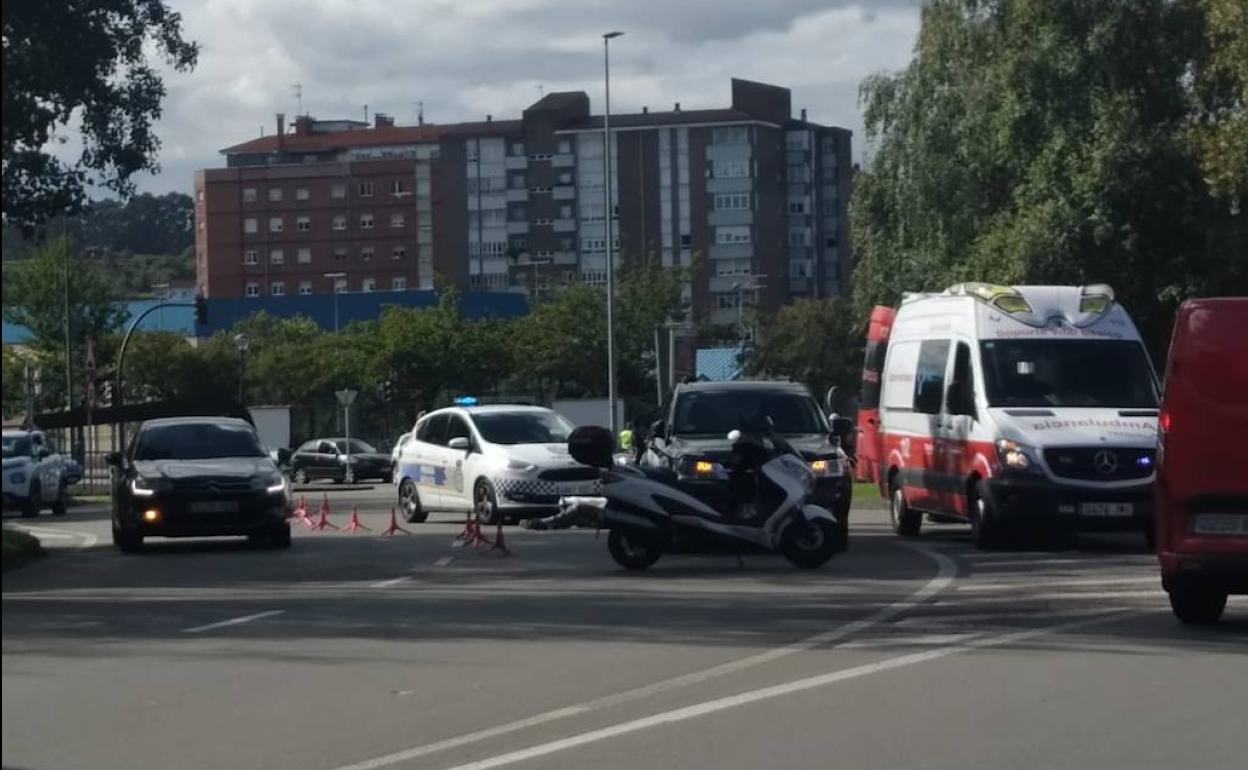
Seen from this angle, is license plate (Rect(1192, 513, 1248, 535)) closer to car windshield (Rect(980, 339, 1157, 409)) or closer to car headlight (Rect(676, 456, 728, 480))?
car headlight (Rect(676, 456, 728, 480))

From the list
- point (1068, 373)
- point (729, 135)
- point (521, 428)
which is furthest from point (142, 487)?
point (729, 135)

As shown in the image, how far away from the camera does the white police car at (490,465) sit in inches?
1079

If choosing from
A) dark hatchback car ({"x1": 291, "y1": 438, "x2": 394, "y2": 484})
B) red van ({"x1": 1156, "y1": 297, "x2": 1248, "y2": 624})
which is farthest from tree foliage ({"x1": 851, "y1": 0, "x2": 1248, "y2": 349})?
red van ({"x1": 1156, "y1": 297, "x2": 1248, "y2": 624})

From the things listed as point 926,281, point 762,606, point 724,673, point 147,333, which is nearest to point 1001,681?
point 724,673

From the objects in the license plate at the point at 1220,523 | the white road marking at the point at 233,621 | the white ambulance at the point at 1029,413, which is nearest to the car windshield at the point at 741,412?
the white ambulance at the point at 1029,413

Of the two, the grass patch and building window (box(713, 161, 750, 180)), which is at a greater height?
building window (box(713, 161, 750, 180))

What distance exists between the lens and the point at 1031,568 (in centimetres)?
1981

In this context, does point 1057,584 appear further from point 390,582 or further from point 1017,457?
point 390,582

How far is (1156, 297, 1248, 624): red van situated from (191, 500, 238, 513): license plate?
43.5ft

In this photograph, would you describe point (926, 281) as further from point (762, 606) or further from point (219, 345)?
point (219, 345)

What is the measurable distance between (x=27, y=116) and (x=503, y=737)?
9.75 m

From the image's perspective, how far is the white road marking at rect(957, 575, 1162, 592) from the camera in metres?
17.5

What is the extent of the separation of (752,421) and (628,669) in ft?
37.0

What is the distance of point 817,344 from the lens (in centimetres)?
8512
